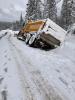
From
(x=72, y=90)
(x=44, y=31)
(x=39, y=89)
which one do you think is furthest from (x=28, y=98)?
(x=44, y=31)

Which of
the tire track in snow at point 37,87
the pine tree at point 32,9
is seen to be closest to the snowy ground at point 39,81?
the tire track in snow at point 37,87

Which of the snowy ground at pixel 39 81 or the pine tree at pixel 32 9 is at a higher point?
the snowy ground at pixel 39 81

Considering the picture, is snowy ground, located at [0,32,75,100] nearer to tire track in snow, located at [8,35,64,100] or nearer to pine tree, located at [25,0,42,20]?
tire track in snow, located at [8,35,64,100]

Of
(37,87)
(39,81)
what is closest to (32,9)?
(39,81)

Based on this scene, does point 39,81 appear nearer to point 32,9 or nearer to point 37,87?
point 37,87

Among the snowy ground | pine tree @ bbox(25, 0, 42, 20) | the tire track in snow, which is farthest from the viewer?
pine tree @ bbox(25, 0, 42, 20)

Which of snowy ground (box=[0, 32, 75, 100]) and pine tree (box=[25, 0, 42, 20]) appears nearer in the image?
snowy ground (box=[0, 32, 75, 100])

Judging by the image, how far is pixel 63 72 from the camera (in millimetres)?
8953

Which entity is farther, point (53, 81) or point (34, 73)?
point (34, 73)

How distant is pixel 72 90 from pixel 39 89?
3.19ft

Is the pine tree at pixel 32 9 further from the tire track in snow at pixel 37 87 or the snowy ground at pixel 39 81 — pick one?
the tire track in snow at pixel 37 87

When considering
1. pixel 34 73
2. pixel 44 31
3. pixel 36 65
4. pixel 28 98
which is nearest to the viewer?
pixel 28 98

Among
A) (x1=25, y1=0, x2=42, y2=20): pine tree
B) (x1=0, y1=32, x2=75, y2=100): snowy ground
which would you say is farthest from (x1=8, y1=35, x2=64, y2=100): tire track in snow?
(x1=25, y1=0, x2=42, y2=20): pine tree

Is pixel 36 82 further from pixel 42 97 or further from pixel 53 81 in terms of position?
pixel 42 97
